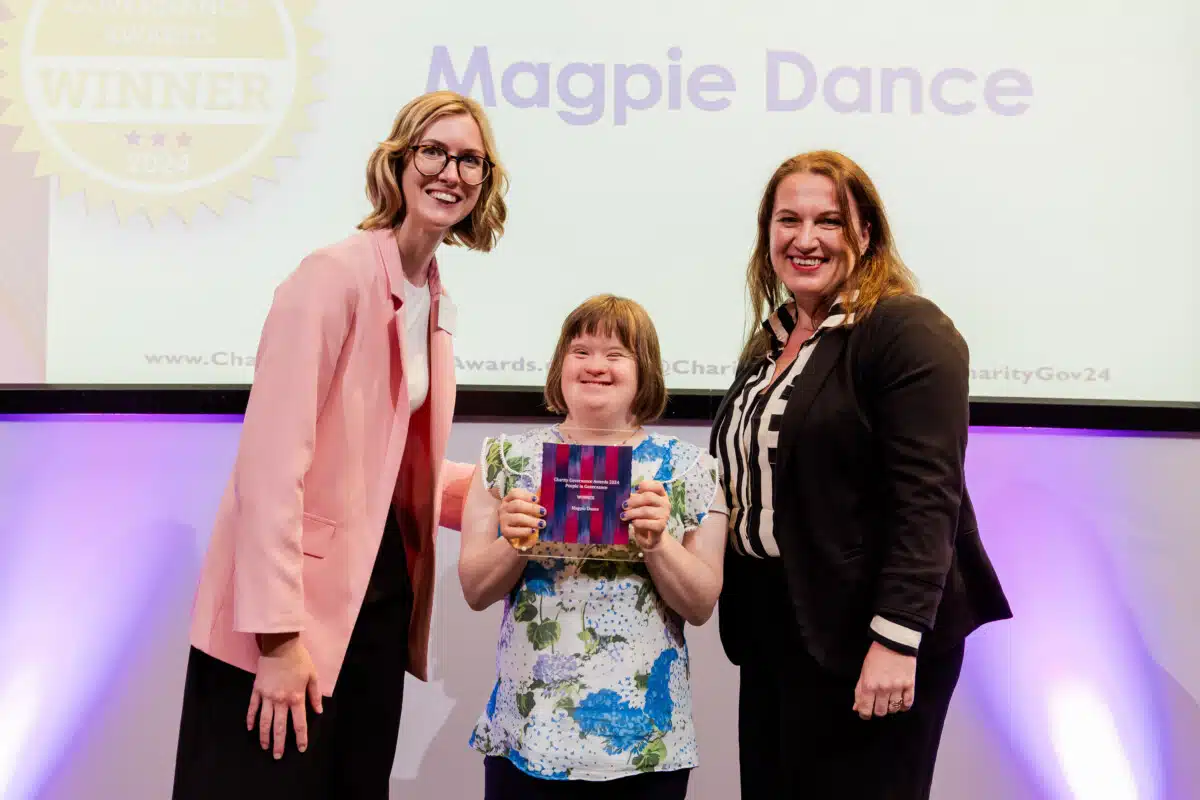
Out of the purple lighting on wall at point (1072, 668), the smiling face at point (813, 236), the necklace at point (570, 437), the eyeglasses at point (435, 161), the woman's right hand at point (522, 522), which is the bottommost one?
the purple lighting on wall at point (1072, 668)

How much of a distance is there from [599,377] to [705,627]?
124cm

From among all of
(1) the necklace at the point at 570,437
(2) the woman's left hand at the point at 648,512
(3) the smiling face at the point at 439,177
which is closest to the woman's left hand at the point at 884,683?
(2) the woman's left hand at the point at 648,512

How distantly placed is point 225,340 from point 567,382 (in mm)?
1297

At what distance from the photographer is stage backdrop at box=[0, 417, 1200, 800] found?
2.67m

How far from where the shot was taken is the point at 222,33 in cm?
260

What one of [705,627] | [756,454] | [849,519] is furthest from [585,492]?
[705,627]

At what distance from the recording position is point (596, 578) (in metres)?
1.67

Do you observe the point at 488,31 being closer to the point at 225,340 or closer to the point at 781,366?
the point at 225,340

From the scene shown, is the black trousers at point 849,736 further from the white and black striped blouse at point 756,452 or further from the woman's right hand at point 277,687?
the woman's right hand at point 277,687

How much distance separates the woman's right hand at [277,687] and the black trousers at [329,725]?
0.09 ft

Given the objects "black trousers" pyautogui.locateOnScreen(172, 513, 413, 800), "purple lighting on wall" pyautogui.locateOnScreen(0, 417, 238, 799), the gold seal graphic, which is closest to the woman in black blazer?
"black trousers" pyautogui.locateOnScreen(172, 513, 413, 800)

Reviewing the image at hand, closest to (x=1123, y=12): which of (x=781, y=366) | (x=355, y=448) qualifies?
(x=781, y=366)

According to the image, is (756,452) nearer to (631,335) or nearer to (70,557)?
(631,335)

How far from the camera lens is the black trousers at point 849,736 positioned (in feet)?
5.24
